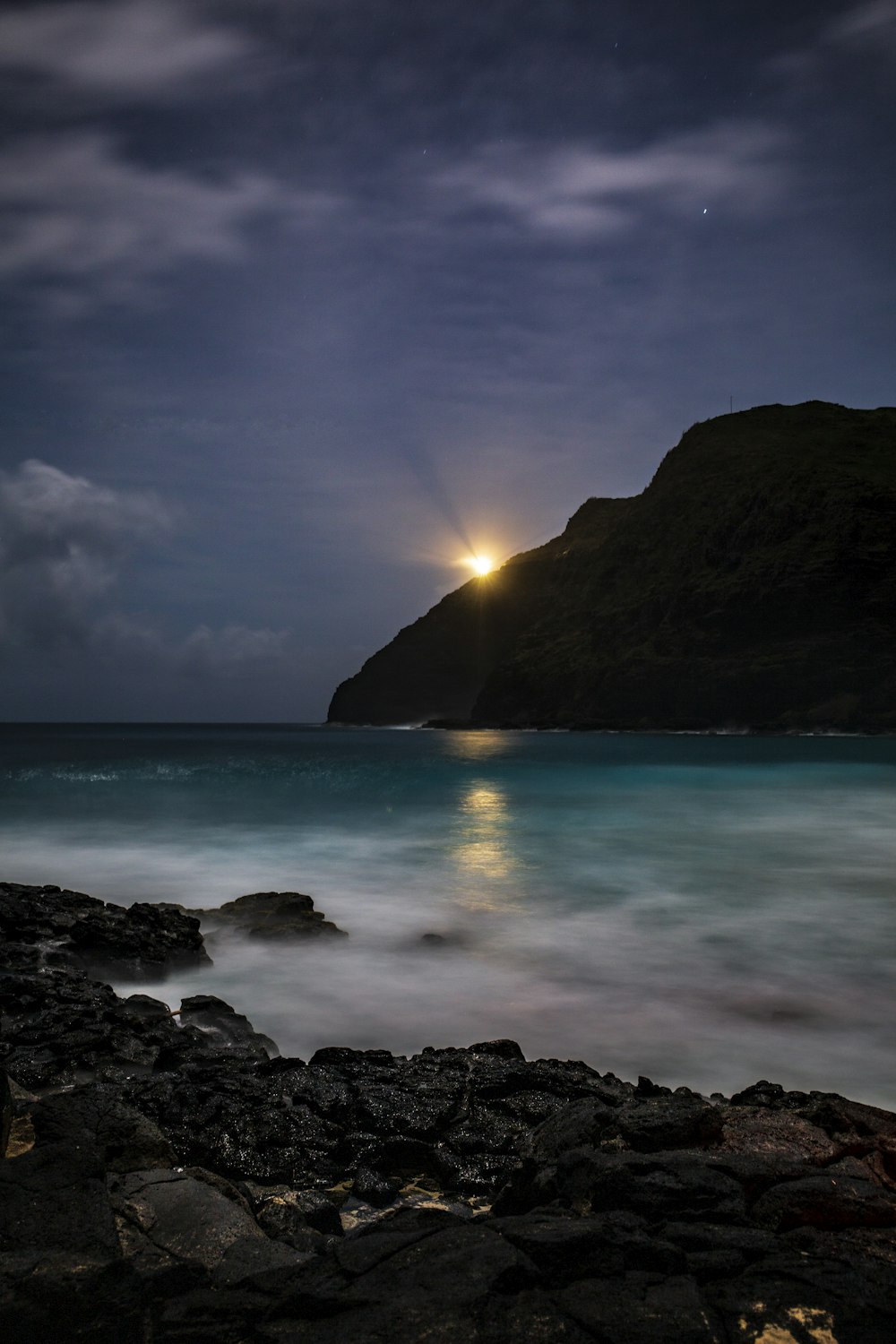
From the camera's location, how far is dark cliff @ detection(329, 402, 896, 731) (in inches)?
4077

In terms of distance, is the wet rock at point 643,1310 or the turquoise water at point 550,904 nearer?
the wet rock at point 643,1310

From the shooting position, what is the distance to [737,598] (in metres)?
109

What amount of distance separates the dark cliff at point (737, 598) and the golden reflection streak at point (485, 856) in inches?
3291

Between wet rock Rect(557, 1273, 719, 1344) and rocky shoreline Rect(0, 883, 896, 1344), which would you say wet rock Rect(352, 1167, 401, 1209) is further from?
wet rock Rect(557, 1273, 719, 1344)

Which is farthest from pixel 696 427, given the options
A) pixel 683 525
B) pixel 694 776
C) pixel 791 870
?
pixel 791 870

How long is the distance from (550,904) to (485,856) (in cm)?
549

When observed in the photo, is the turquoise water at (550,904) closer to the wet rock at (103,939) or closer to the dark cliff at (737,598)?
the wet rock at (103,939)

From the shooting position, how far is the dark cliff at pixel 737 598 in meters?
104

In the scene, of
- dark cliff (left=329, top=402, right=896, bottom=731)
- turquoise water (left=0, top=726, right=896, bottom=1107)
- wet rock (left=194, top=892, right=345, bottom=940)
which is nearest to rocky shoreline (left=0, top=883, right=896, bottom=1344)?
turquoise water (left=0, top=726, right=896, bottom=1107)

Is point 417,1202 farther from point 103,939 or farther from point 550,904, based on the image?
point 550,904

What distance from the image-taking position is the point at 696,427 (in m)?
143

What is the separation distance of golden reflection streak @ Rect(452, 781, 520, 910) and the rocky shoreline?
887 cm

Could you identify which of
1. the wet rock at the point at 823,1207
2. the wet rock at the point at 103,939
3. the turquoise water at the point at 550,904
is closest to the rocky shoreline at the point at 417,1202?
the wet rock at the point at 823,1207

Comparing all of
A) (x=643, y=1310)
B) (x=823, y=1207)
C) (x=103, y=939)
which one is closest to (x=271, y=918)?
(x=103, y=939)
